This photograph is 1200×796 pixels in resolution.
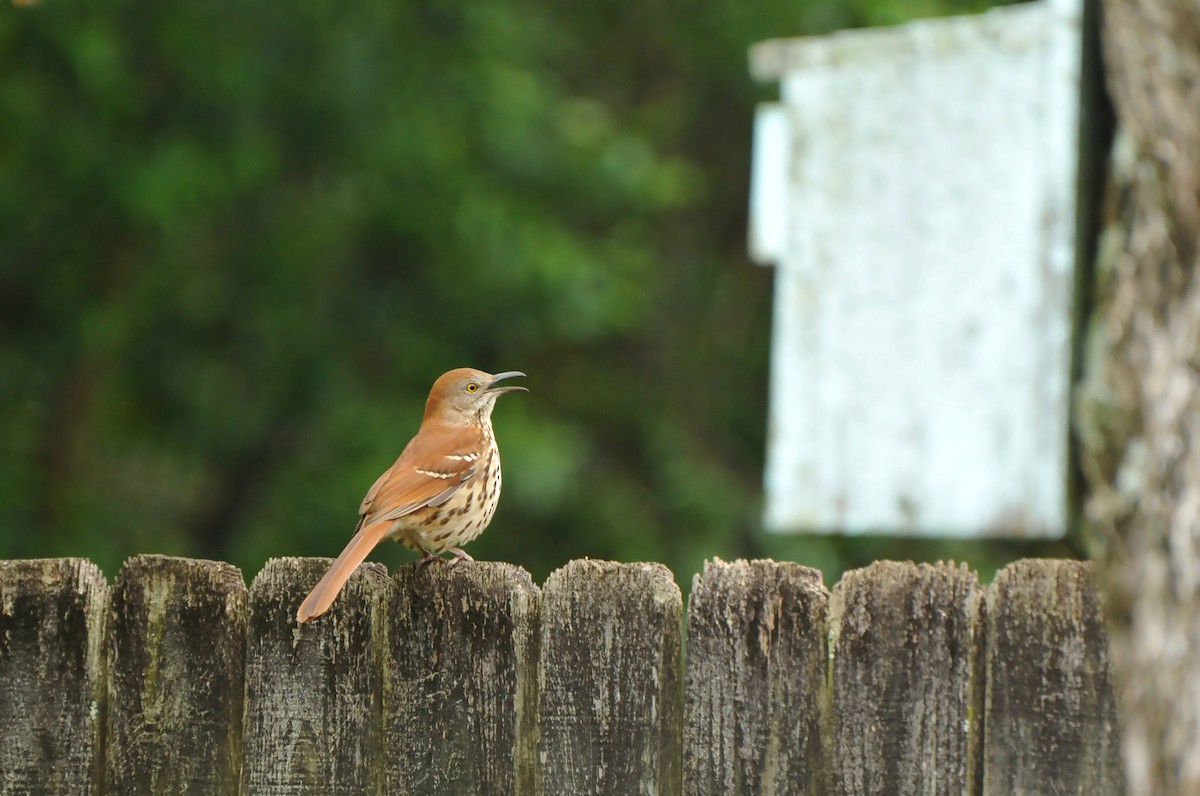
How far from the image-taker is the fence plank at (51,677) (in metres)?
2.94

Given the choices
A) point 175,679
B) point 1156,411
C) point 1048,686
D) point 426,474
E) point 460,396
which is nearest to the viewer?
point 1156,411

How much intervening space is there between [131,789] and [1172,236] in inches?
82.1

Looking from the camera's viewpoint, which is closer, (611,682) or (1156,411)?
(1156,411)

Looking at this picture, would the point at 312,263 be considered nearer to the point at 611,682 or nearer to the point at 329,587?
the point at 329,587

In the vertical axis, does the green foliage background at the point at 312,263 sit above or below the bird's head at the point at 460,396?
above

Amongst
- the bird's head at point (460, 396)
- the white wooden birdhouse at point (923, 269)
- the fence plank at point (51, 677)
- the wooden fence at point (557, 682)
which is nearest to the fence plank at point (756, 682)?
the wooden fence at point (557, 682)

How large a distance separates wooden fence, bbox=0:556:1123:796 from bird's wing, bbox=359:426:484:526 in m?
0.75

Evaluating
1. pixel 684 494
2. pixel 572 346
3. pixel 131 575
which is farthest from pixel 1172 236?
pixel 572 346

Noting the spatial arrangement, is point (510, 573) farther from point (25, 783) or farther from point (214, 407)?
point (214, 407)

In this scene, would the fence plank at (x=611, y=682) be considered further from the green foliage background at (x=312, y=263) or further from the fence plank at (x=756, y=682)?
the green foliage background at (x=312, y=263)

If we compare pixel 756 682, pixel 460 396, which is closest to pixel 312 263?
pixel 460 396

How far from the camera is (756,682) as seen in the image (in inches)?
108

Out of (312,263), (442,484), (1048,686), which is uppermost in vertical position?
(312,263)

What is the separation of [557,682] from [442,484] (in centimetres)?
125
